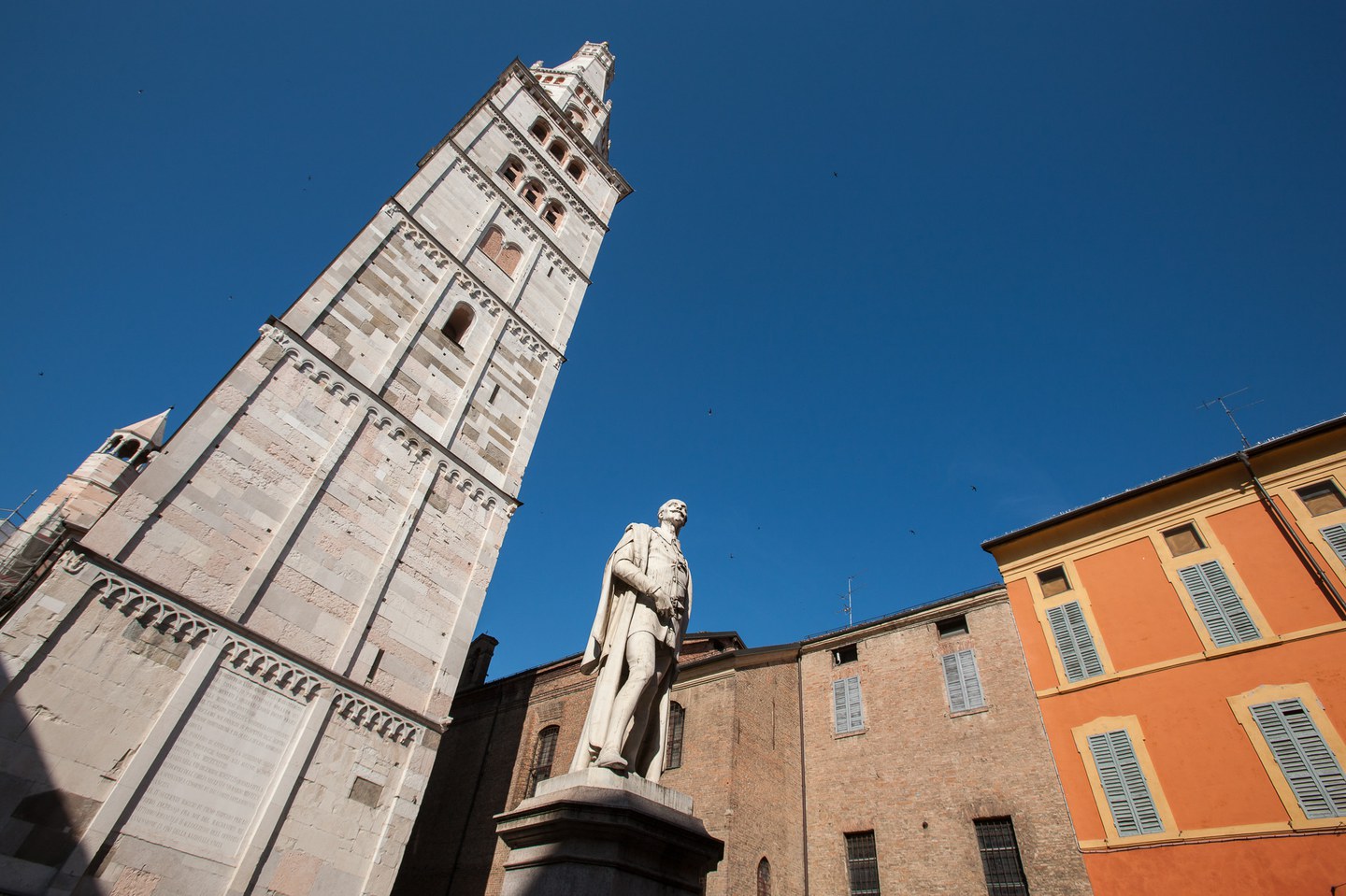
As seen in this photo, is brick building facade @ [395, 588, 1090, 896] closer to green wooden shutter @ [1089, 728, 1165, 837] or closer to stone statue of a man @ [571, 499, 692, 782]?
green wooden shutter @ [1089, 728, 1165, 837]

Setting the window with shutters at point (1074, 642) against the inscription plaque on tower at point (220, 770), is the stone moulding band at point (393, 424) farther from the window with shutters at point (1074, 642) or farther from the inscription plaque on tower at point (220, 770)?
the window with shutters at point (1074, 642)

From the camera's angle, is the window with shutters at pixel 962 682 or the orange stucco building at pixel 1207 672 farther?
the window with shutters at pixel 962 682

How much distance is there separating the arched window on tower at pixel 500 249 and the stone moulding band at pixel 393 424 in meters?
7.39

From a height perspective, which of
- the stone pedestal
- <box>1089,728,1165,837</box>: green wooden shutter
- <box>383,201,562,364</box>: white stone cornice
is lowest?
the stone pedestal

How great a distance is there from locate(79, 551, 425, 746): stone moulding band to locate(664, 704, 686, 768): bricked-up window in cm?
776

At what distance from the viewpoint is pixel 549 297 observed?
21.3 metres

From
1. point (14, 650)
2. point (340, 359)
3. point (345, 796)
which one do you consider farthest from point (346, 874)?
point (340, 359)

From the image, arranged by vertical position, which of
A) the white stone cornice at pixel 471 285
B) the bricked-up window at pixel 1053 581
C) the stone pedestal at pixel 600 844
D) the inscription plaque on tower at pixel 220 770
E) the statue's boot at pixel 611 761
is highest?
the white stone cornice at pixel 471 285

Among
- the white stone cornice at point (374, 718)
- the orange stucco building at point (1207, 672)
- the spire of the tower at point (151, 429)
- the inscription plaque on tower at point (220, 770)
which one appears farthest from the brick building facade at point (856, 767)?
the spire of the tower at point (151, 429)

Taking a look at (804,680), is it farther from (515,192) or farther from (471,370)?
(515,192)

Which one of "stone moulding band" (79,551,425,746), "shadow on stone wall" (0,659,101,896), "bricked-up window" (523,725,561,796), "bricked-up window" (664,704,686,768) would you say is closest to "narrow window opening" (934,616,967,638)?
"bricked-up window" (664,704,686,768)

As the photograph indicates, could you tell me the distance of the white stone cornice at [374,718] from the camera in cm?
1134

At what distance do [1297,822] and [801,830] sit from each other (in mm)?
9692

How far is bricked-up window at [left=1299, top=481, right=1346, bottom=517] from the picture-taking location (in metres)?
13.2
